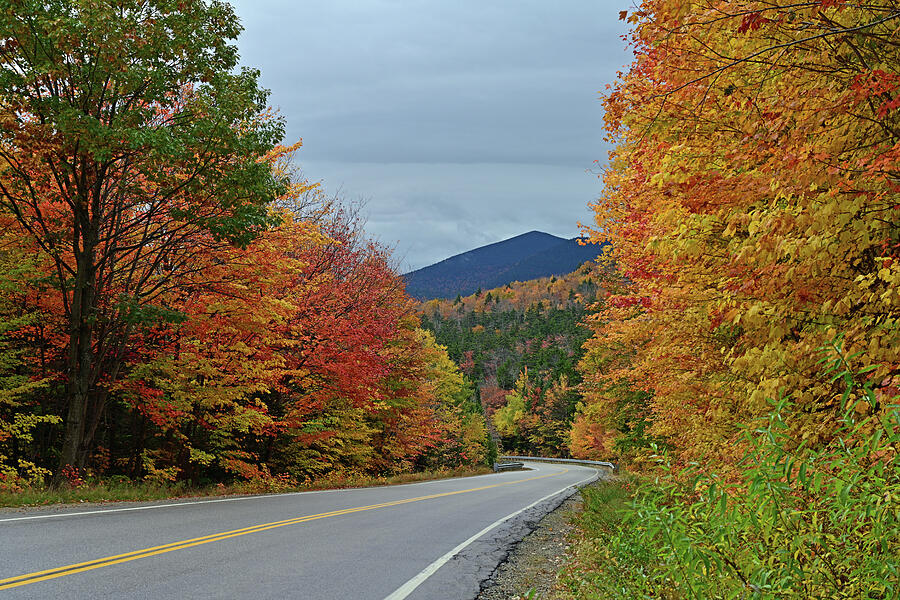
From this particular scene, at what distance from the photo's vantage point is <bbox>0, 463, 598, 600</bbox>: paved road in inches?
223

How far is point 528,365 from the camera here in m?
125

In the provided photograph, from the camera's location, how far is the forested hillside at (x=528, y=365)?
87.9 m

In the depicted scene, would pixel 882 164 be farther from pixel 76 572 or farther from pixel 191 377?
pixel 191 377

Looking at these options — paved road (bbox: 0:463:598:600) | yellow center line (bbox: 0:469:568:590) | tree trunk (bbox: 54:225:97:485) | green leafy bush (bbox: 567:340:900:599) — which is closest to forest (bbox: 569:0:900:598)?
green leafy bush (bbox: 567:340:900:599)

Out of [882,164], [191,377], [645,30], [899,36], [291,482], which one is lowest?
[291,482]

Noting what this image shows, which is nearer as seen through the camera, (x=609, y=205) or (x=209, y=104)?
(x=209, y=104)

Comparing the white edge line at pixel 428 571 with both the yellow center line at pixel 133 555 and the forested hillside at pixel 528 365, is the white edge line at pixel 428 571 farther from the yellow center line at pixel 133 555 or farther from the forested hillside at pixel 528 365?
the forested hillside at pixel 528 365

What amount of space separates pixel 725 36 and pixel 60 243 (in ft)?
43.8

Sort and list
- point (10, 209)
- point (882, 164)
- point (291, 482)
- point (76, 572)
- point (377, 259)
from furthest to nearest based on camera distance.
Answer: point (377, 259) < point (291, 482) < point (10, 209) < point (76, 572) < point (882, 164)

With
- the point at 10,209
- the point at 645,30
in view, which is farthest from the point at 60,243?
the point at 645,30

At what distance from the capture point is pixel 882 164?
435cm

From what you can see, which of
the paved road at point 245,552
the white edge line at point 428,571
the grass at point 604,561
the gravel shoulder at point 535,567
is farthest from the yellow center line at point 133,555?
the grass at point 604,561

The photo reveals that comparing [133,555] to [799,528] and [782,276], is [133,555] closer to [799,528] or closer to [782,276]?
[799,528]

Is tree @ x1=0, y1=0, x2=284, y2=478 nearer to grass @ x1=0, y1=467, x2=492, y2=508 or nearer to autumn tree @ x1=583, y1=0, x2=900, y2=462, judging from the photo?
grass @ x1=0, y1=467, x2=492, y2=508
